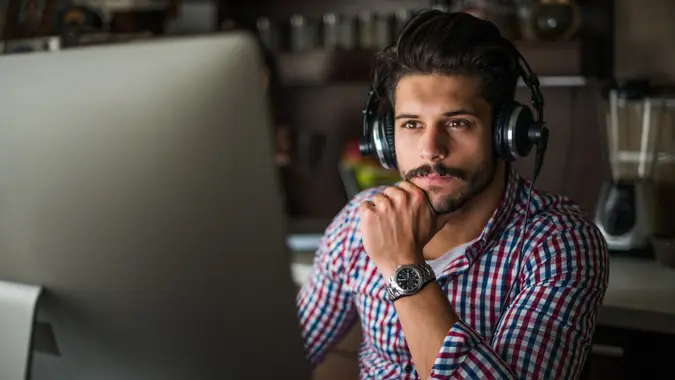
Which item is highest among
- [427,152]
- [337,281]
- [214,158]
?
[214,158]

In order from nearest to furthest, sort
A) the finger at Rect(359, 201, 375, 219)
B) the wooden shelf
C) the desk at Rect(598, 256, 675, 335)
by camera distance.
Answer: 1. the finger at Rect(359, 201, 375, 219)
2. the desk at Rect(598, 256, 675, 335)
3. the wooden shelf

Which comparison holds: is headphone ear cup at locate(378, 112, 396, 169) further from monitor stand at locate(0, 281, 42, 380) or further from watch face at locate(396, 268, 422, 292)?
monitor stand at locate(0, 281, 42, 380)

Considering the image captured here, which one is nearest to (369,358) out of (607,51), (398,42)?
(398,42)

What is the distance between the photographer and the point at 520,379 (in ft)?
3.02

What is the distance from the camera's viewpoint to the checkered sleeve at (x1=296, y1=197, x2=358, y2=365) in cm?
128

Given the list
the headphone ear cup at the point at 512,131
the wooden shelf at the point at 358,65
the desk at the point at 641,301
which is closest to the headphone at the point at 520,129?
the headphone ear cup at the point at 512,131

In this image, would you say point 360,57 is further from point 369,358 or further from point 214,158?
point 214,158

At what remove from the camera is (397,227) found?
987 millimetres

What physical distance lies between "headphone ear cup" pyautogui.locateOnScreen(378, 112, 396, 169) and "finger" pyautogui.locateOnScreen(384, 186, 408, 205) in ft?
0.55

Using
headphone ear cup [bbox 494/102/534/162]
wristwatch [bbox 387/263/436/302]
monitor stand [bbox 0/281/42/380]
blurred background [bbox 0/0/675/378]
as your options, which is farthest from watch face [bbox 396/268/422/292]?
blurred background [bbox 0/0/675/378]

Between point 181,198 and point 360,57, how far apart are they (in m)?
1.69

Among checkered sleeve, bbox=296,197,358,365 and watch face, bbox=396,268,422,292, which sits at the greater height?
watch face, bbox=396,268,422,292

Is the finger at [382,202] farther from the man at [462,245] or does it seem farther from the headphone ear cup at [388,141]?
the headphone ear cup at [388,141]

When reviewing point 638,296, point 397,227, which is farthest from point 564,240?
point 638,296
